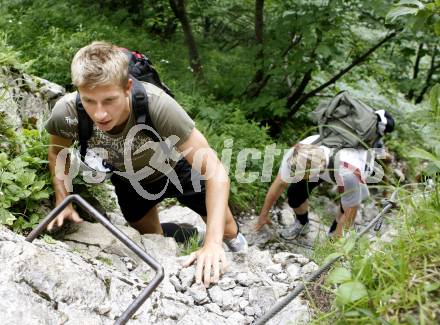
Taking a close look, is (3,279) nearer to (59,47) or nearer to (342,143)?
(342,143)

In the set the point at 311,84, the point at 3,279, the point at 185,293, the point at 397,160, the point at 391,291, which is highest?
the point at 391,291

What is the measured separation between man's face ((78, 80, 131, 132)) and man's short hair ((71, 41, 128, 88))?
0.04m

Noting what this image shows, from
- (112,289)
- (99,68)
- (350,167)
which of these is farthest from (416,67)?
(112,289)

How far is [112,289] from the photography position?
236 cm

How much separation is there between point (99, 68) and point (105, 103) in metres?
0.22

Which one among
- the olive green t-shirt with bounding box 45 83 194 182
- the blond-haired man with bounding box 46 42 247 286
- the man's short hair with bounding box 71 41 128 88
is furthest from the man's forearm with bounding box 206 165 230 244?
the man's short hair with bounding box 71 41 128 88

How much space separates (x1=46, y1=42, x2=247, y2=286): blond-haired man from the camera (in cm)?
286

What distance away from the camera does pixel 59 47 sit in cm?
704

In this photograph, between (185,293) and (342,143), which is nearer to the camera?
(185,293)

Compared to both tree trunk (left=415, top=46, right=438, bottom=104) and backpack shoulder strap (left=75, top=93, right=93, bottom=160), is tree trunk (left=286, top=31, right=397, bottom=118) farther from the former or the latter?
backpack shoulder strap (left=75, top=93, right=93, bottom=160)

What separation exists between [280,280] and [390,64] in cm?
638

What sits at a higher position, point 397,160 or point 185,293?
point 185,293

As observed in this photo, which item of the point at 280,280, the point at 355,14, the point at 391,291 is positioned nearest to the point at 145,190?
the point at 280,280

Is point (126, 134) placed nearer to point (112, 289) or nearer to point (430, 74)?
point (112, 289)
